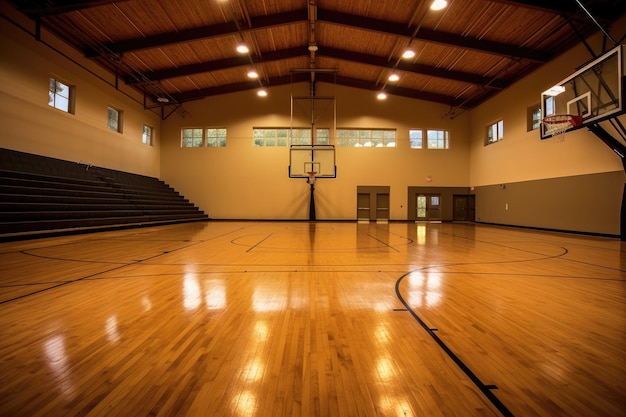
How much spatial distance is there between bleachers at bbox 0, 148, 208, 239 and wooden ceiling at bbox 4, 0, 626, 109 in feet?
13.5

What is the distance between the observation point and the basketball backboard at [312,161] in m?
16.1

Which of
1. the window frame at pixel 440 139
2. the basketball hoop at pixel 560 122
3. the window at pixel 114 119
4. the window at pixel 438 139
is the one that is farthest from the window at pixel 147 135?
the basketball hoop at pixel 560 122

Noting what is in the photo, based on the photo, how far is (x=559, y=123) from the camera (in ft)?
29.7

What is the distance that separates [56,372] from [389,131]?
56.0 ft

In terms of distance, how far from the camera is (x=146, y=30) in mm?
10539

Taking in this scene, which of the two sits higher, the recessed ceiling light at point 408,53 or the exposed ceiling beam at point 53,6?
the recessed ceiling light at point 408,53

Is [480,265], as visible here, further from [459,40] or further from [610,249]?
[459,40]

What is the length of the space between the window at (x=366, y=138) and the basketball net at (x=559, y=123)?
7.80 m

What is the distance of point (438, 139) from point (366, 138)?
3889 millimetres

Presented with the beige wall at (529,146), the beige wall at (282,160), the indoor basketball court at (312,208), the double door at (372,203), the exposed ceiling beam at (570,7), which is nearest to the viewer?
the indoor basketball court at (312,208)

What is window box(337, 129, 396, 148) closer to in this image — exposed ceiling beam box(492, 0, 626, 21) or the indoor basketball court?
the indoor basketball court

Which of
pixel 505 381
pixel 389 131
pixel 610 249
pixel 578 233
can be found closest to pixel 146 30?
pixel 389 131

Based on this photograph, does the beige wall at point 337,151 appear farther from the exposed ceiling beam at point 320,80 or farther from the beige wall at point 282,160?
the exposed ceiling beam at point 320,80

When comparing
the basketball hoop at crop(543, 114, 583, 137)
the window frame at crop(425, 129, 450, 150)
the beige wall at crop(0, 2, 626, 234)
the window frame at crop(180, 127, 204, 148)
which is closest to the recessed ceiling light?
the beige wall at crop(0, 2, 626, 234)
